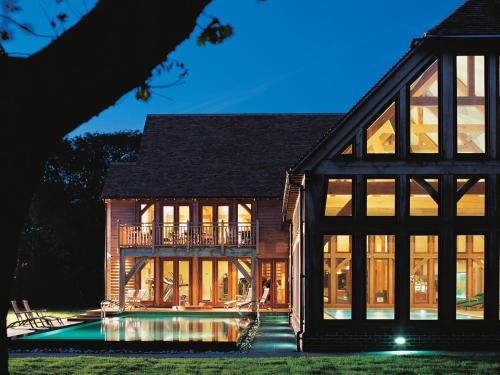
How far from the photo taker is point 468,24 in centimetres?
1559

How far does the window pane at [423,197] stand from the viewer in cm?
1584

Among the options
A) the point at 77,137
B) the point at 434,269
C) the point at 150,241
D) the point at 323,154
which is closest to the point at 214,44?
the point at 323,154

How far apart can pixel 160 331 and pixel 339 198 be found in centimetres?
718

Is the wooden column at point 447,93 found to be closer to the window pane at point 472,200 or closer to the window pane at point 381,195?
the window pane at point 472,200

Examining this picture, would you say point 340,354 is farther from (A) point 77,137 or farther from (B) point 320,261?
(A) point 77,137

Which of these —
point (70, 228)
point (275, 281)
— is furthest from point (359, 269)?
point (70, 228)

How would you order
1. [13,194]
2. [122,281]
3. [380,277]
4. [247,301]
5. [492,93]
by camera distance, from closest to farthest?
[13,194] < [380,277] < [492,93] < [247,301] < [122,281]

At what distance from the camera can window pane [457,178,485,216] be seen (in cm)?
1586

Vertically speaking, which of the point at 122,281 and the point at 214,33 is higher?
the point at 214,33

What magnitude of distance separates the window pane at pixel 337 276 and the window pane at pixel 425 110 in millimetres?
2505

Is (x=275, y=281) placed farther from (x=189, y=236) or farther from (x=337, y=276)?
(x=337, y=276)

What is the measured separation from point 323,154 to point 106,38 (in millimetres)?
12679

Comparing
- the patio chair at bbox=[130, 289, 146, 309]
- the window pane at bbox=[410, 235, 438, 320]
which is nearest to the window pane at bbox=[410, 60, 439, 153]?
the window pane at bbox=[410, 235, 438, 320]

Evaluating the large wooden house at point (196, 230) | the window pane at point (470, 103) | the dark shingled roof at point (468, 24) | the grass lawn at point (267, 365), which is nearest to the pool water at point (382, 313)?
the grass lawn at point (267, 365)
